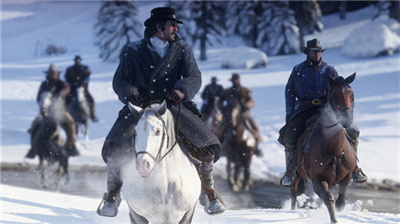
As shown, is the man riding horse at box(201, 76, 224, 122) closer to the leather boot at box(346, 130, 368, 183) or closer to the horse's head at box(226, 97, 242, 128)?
the horse's head at box(226, 97, 242, 128)

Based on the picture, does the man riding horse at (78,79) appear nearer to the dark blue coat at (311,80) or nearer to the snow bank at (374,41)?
the dark blue coat at (311,80)

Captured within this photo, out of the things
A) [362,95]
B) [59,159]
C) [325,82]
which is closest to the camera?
[325,82]

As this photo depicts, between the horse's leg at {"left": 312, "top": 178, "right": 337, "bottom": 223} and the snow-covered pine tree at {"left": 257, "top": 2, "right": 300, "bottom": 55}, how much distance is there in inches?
903

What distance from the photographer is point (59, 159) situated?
50.2 feet

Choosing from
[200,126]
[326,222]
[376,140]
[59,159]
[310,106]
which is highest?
[200,126]

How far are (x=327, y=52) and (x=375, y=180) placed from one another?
14.9 meters

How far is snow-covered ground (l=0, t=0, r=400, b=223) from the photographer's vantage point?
9953 millimetres

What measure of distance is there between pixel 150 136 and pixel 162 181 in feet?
2.20

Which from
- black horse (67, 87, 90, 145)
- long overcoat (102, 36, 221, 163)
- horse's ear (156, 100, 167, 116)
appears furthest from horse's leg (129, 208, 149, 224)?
black horse (67, 87, 90, 145)

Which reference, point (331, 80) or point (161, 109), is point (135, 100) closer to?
point (161, 109)

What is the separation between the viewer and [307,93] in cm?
920

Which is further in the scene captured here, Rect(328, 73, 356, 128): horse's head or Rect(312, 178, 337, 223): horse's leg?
Rect(312, 178, 337, 223): horse's leg

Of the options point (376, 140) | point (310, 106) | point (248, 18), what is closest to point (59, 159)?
point (310, 106)

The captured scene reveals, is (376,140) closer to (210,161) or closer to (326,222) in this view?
(326,222)
